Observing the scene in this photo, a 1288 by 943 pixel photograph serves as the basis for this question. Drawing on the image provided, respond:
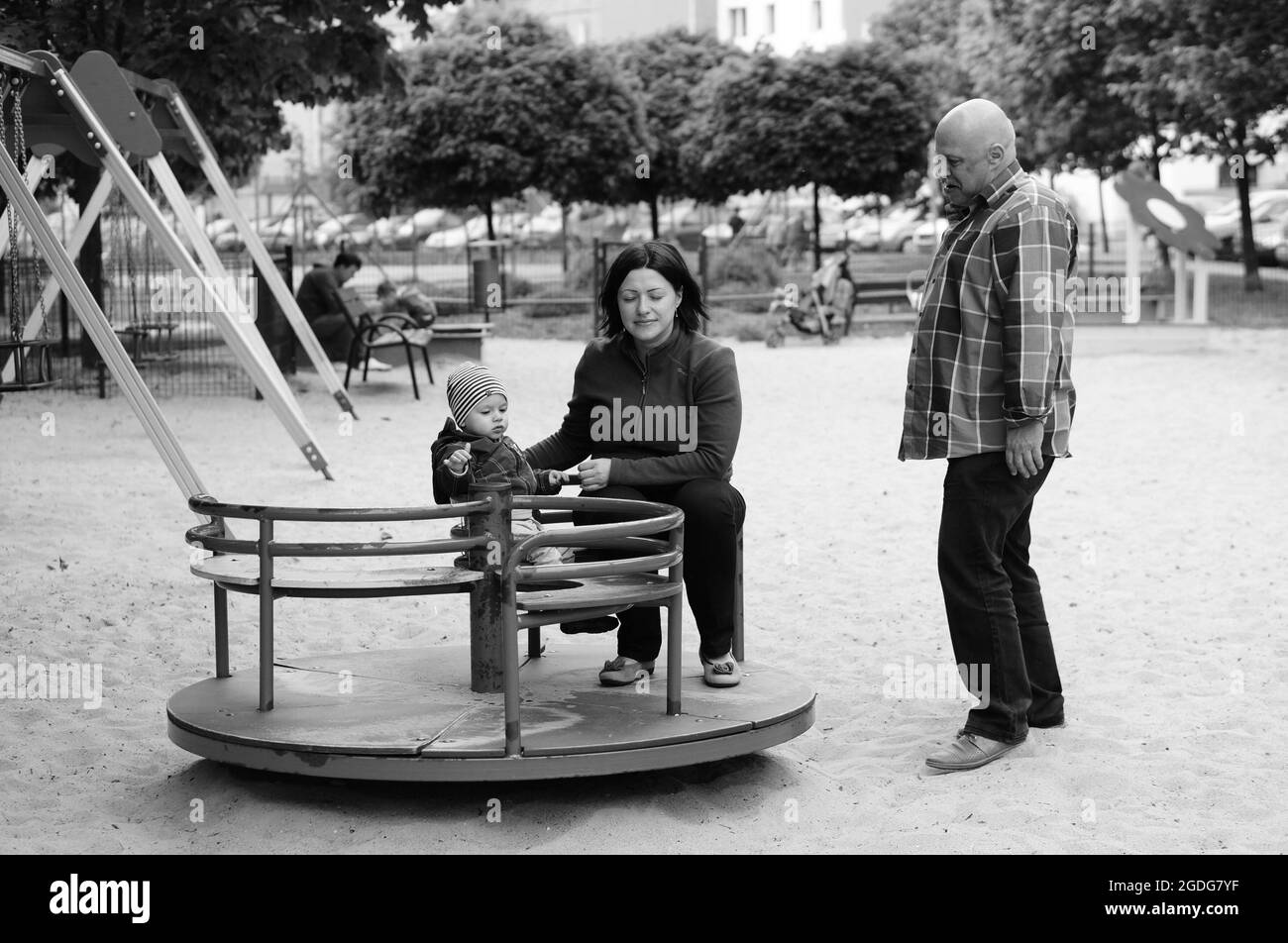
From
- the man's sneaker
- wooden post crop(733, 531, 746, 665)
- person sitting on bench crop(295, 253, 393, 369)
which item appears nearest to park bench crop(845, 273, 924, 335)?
person sitting on bench crop(295, 253, 393, 369)

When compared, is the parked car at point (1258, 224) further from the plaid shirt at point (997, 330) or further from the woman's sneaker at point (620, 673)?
the woman's sneaker at point (620, 673)

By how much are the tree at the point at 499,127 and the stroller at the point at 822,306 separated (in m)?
6.67

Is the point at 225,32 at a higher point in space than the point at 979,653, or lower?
higher

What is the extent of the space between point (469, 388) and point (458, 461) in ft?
0.60

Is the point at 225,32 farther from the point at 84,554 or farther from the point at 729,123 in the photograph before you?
the point at 729,123

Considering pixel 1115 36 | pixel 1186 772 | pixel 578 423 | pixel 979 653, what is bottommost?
pixel 1186 772

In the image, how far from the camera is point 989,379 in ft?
13.3

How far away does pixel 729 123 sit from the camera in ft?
86.6

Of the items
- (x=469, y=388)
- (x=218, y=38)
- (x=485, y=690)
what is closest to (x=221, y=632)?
(x=485, y=690)

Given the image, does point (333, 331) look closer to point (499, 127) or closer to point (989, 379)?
point (989, 379)

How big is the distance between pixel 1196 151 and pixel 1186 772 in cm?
2230

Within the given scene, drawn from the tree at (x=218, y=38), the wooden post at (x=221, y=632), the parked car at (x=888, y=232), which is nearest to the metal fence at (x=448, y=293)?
the tree at (x=218, y=38)

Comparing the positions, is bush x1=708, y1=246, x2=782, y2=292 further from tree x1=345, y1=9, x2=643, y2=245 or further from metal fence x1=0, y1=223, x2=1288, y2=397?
tree x1=345, y1=9, x2=643, y2=245

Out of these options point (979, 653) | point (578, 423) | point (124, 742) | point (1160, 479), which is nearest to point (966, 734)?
point (979, 653)
